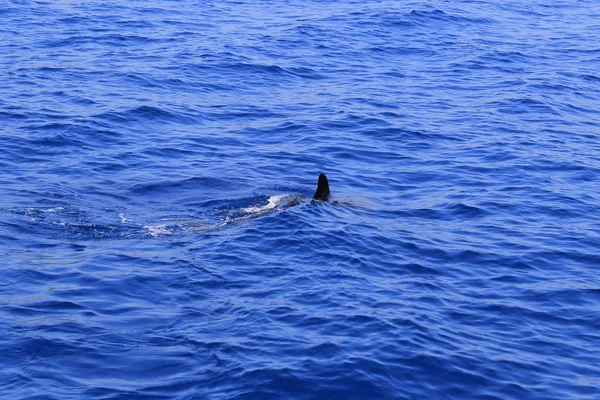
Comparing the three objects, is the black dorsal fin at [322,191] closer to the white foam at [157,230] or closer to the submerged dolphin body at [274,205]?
the submerged dolphin body at [274,205]

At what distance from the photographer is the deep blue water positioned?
1225cm

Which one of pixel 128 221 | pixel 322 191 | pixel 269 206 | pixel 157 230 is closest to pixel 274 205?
pixel 269 206

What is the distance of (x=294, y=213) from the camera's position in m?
17.7

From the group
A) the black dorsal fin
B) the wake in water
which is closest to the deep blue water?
the wake in water

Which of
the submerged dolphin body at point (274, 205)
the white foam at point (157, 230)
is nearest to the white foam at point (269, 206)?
the submerged dolphin body at point (274, 205)

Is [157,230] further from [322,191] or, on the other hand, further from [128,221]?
[322,191]

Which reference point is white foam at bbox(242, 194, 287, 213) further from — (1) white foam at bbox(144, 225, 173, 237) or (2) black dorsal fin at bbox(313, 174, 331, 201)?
(1) white foam at bbox(144, 225, 173, 237)

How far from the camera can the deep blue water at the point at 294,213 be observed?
12250mm

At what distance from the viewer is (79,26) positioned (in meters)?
33.8

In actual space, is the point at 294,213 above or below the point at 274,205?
above

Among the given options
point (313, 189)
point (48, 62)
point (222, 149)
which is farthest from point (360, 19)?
point (313, 189)

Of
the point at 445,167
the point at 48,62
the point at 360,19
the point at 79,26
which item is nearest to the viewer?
the point at 445,167

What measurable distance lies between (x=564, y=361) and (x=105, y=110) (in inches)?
602

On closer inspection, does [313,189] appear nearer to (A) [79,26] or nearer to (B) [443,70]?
(B) [443,70]
